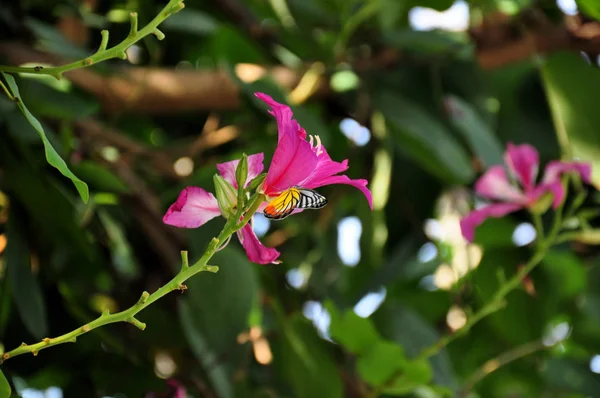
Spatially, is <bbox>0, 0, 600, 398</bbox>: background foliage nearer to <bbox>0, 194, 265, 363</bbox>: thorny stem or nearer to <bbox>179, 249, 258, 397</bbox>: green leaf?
<bbox>179, 249, 258, 397</bbox>: green leaf

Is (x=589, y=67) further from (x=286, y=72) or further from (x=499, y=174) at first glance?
(x=286, y=72)

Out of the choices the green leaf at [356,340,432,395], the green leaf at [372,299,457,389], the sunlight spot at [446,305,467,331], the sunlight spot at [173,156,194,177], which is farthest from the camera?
the sunlight spot at [446,305,467,331]

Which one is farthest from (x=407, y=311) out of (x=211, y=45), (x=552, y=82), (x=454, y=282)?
(x=211, y=45)

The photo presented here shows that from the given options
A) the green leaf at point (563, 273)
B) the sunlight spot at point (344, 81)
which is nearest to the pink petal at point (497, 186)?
the green leaf at point (563, 273)

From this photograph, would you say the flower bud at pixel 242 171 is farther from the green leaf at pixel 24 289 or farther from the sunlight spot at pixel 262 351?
the sunlight spot at pixel 262 351

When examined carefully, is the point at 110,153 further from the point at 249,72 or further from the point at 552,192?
the point at 552,192

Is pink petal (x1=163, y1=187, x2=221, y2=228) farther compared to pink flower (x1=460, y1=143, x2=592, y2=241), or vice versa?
pink flower (x1=460, y1=143, x2=592, y2=241)

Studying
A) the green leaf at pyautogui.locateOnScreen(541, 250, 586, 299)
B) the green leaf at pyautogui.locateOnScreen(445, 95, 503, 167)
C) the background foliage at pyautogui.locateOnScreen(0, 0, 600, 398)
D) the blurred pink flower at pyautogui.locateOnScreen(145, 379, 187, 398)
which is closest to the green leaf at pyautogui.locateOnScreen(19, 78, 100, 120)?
the background foliage at pyautogui.locateOnScreen(0, 0, 600, 398)
